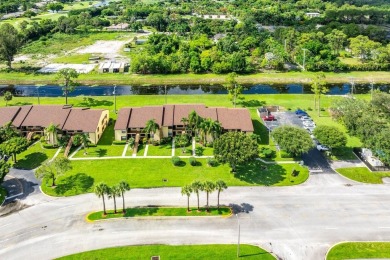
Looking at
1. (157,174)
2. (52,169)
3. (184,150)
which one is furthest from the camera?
(184,150)

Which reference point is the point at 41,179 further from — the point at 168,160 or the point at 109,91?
the point at 109,91

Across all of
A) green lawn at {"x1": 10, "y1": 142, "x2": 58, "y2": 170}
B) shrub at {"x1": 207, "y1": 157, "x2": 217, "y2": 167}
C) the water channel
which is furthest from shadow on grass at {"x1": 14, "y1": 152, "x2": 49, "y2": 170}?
the water channel

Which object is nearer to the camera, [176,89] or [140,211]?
[140,211]

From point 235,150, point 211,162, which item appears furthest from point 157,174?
point 235,150

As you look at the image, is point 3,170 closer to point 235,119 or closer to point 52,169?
point 52,169

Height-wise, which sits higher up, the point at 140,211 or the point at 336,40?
the point at 336,40

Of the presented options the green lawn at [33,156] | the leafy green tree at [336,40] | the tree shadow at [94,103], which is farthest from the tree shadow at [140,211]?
the leafy green tree at [336,40]

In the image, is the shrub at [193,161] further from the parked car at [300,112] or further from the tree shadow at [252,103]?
the parked car at [300,112]
